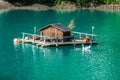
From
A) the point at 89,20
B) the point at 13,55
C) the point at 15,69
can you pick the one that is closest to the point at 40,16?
the point at 89,20

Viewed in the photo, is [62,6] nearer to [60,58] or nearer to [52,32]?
[52,32]

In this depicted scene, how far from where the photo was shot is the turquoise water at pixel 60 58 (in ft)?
225

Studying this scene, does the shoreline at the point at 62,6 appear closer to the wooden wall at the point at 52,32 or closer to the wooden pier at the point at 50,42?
the wooden wall at the point at 52,32

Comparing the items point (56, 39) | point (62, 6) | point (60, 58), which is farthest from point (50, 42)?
point (62, 6)

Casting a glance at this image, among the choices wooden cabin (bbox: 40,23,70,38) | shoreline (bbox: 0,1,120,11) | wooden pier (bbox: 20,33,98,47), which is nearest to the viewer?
wooden pier (bbox: 20,33,98,47)

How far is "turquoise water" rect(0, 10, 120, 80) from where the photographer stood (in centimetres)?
6844

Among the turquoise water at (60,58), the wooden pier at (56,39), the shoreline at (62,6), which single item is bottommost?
the turquoise water at (60,58)

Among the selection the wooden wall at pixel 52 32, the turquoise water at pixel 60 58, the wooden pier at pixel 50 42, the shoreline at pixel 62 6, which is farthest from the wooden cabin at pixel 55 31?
the shoreline at pixel 62 6

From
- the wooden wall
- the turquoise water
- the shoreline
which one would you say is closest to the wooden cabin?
the wooden wall

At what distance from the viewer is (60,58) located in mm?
80000

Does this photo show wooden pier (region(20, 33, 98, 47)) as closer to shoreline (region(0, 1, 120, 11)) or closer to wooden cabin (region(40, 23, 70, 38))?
wooden cabin (region(40, 23, 70, 38))

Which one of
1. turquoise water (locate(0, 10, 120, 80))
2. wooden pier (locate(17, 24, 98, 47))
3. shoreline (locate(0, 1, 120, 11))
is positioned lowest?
turquoise water (locate(0, 10, 120, 80))

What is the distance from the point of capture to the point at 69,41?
91625 mm

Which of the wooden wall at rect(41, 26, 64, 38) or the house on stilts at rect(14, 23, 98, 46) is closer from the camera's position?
the house on stilts at rect(14, 23, 98, 46)
